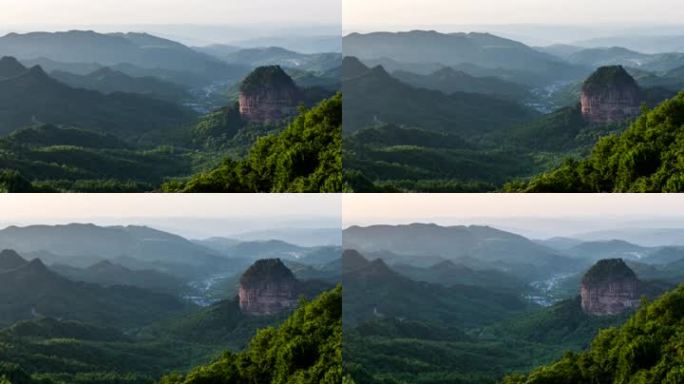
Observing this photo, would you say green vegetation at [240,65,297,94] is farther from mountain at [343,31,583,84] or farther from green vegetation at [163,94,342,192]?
green vegetation at [163,94,342,192]

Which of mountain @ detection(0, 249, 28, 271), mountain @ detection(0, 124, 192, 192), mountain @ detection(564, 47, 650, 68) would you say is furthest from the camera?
mountain @ detection(564, 47, 650, 68)

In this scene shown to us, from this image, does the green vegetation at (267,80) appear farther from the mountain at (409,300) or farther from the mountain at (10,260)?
the mountain at (10,260)

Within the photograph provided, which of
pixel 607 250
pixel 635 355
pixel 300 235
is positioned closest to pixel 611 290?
pixel 607 250

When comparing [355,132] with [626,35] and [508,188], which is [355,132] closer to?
[508,188]

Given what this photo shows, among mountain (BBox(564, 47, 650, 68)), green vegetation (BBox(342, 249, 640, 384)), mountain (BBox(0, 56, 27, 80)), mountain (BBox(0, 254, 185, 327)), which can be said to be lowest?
green vegetation (BBox(342, 249, 640, 384))

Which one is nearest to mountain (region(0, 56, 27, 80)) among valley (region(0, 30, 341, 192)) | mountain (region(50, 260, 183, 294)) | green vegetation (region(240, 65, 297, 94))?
valley (region(0, 30, 341, 192))

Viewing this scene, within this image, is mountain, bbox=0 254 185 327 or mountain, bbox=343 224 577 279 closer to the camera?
mountain, bbox=0 254 185 327

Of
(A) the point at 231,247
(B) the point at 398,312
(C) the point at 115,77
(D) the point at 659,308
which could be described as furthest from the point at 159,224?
(D) the point at 659,308
